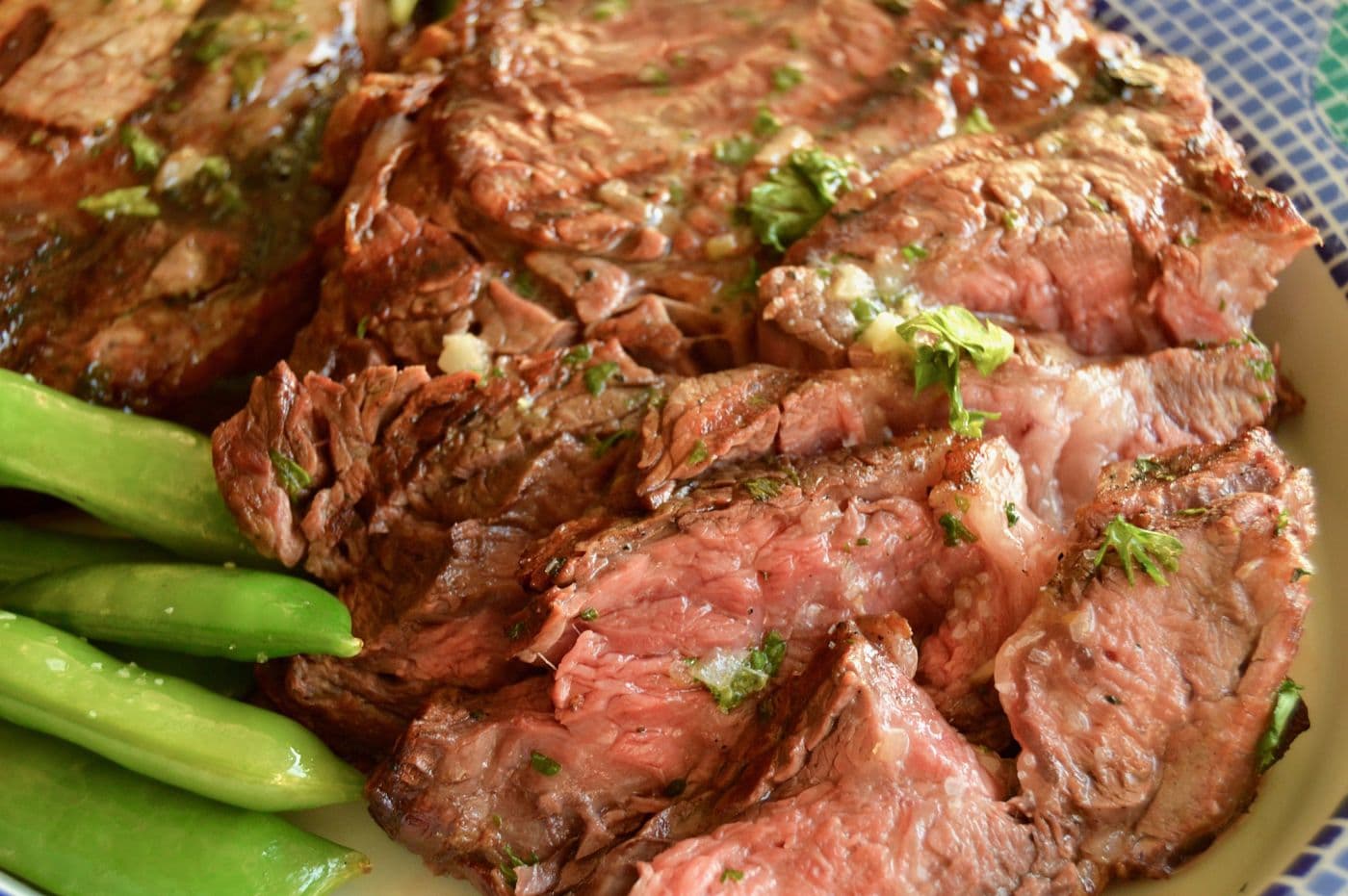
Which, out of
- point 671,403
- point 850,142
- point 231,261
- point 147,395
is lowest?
point 147,395

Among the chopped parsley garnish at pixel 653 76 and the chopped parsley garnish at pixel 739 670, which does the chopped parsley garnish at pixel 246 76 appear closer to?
the chopped parsley garnish at pixel 653 76

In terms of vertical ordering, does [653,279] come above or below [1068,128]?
below

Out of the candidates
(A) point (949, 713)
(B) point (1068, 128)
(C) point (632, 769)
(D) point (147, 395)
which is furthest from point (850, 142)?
(D) point (147, 395)

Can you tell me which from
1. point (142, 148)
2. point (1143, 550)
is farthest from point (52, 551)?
point (1143, 550)

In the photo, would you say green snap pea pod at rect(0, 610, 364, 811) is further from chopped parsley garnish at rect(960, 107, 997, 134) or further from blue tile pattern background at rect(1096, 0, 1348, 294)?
blue tile pattern background at rect(1096, 0, 1348, 294)

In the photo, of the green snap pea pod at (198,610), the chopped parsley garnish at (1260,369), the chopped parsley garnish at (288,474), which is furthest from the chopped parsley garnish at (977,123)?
the green snap pea pod at (198,610)

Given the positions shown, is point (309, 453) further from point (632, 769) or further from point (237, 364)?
point (632, 769)
